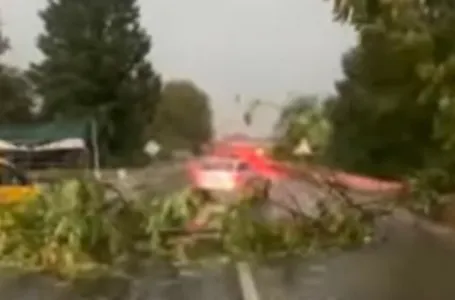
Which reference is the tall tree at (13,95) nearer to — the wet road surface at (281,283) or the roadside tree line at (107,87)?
the roadside tree line at (107,87)

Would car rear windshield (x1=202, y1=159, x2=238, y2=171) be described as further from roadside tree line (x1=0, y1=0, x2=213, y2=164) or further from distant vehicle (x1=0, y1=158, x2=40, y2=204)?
distant vehicle (x1=0, y1=158, x2=40, y2=204)

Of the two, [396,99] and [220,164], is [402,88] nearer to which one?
[396,99]

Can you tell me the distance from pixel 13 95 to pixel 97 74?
0.11 metres

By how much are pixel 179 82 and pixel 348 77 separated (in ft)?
0.62

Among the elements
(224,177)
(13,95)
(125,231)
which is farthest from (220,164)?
(13,95)

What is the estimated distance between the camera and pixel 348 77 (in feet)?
2.60

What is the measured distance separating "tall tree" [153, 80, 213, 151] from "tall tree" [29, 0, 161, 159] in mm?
11

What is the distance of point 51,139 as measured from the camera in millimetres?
828

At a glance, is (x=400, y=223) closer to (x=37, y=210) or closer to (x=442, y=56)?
(x=442, y=56)

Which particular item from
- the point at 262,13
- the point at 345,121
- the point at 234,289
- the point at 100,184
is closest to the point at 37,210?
the point at 100,184

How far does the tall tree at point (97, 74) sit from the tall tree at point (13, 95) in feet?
0.10

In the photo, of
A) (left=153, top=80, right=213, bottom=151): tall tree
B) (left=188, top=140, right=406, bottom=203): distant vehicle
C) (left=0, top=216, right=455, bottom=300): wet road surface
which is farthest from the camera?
(left=153, top=80, right=213, bottom=151): tall tree

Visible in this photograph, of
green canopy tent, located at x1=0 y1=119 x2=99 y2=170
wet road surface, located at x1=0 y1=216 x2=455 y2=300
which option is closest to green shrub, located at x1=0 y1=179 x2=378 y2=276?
wet road surface, located at x1=0 y1=216 x2=455 y2=300

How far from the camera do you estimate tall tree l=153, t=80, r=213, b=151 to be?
82 centimetres
